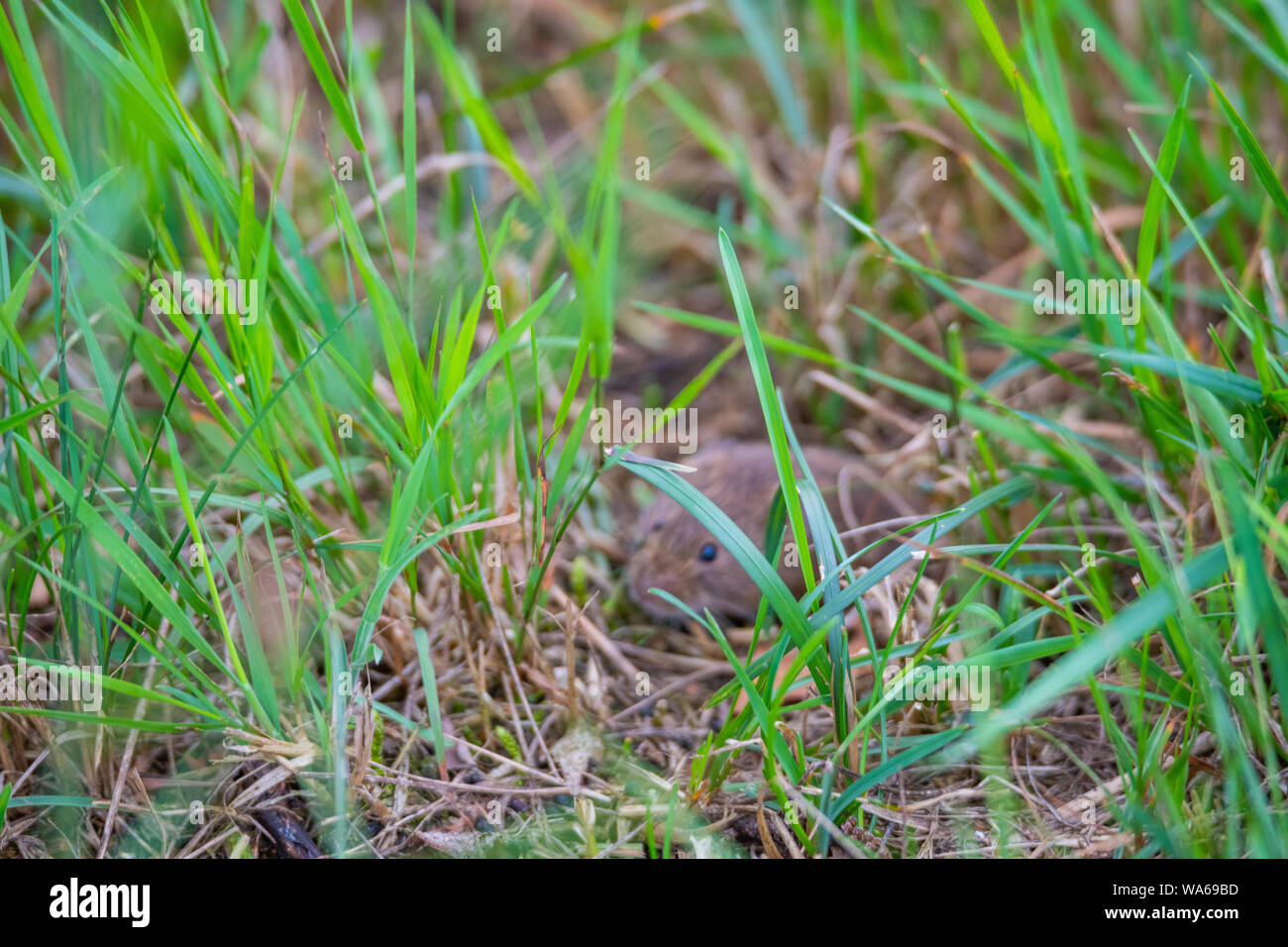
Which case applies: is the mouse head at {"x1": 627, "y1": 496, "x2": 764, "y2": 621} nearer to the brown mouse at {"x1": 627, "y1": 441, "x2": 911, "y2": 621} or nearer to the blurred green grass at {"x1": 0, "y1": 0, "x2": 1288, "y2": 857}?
the brown mouse at {"x1": 627, "y1": 441, "x2": 911, "y2": 621}

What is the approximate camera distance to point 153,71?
2.40 m

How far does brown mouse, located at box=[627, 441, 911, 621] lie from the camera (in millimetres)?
3301

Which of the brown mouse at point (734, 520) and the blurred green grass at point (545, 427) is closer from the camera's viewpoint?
the blurred green grass at point (545, 427)

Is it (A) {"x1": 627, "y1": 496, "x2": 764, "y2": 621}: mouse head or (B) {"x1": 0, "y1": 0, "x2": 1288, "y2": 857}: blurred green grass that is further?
(A) {"x1": 627, "y1": 496, "x2": 764, "y2": 621}: mouse head

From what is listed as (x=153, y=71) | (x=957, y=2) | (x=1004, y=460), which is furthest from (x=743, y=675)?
(x=957, y=2)

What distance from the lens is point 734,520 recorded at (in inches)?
132

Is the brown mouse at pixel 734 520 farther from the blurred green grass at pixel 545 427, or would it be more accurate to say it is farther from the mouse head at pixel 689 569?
the blurred green grass at pixel 545 427

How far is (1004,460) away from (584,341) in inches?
54.1

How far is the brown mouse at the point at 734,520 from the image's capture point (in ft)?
10.8

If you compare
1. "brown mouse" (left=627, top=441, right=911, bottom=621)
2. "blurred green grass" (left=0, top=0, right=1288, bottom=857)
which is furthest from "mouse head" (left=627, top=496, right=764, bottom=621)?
"blurred green grass" (left=0, top=0, right=1288, bottom=857)

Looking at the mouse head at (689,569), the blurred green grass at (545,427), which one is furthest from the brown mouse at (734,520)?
the blurred green grass at (545,427)

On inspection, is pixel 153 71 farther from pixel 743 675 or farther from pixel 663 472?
pixel 743 675

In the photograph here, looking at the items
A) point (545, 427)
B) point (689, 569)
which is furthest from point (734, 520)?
point (545, 427)

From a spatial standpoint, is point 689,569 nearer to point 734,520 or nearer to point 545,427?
point 734,520
